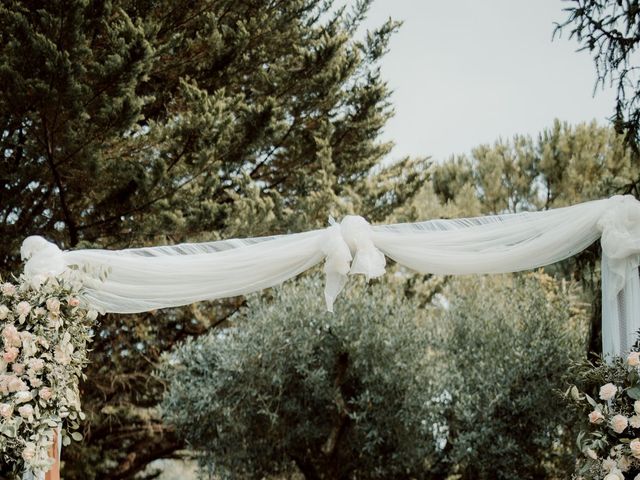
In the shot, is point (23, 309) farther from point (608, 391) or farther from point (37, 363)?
point (608, 391)

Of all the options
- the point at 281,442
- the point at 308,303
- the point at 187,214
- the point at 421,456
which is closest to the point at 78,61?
the point at 187,214

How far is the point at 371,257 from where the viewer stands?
395 centimetres

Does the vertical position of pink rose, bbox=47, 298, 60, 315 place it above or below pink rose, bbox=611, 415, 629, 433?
above

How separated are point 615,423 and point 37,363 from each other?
254 cm

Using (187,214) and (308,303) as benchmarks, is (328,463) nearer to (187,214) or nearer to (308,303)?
(308,303)

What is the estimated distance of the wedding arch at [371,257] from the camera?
374 centimetres

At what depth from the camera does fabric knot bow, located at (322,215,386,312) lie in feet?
12.9

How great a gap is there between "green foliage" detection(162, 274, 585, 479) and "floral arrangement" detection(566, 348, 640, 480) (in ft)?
8.62

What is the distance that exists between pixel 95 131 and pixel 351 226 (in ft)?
8.97

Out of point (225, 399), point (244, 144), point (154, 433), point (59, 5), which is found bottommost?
point (154, 433)

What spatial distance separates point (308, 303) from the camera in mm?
6457

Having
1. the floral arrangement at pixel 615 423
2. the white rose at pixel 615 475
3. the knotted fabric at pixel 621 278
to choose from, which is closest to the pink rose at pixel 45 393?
the floral arrangement at pixel 615 423

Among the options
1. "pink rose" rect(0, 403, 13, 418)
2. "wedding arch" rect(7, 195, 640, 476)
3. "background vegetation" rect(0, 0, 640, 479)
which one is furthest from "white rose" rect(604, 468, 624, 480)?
"pink rose" rect(0, 403, 13, 418)

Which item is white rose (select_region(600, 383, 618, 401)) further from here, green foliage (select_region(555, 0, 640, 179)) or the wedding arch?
green foliage (select_region(555, 0, 640, 179))
